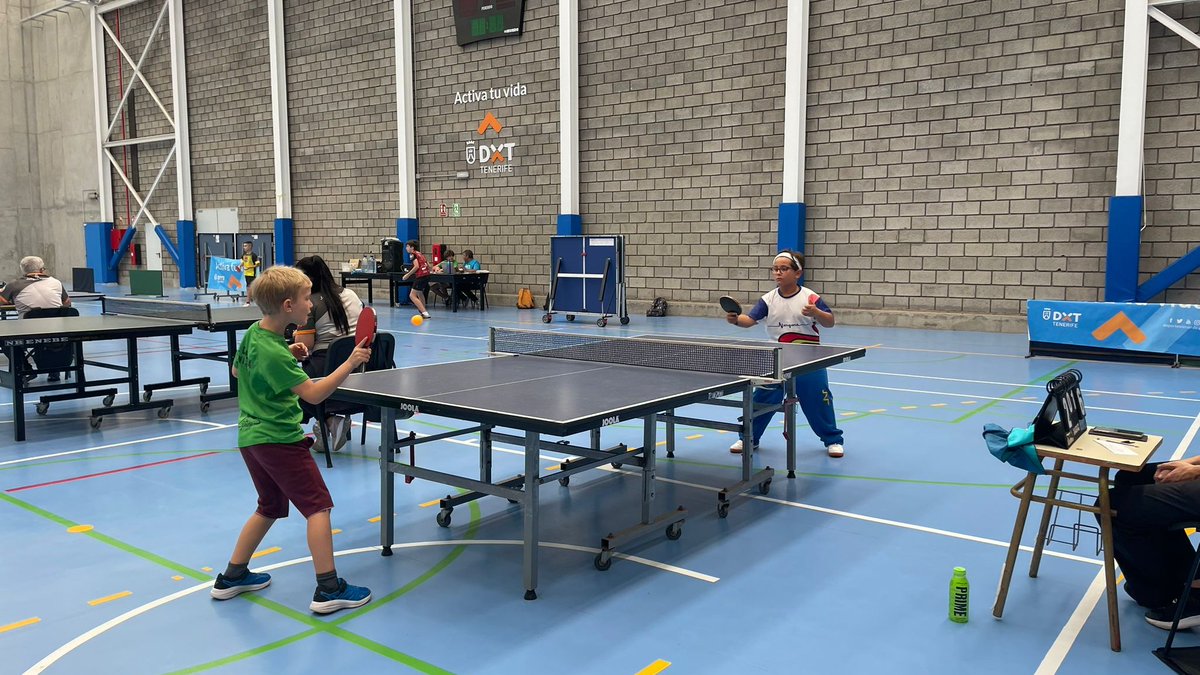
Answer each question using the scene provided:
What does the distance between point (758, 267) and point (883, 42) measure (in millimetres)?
4299

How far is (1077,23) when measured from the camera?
12969 mm

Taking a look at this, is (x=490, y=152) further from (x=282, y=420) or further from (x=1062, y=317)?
(x=282, y=420)

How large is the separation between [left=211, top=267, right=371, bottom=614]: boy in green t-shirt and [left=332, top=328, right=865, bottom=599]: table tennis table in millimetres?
502

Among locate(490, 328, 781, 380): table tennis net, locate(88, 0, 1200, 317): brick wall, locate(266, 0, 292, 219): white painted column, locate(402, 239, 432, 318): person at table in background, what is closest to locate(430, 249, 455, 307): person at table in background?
locate(402, 239, 432, 318): person at table in background

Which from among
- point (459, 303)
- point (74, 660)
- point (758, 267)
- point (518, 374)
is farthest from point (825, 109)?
point (74, 660)

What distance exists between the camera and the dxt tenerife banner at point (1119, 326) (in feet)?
35.3

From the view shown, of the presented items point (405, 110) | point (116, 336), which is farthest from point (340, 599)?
point (405, 110)

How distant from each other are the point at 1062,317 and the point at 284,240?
1871cm

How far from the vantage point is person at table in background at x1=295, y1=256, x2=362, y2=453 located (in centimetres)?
648

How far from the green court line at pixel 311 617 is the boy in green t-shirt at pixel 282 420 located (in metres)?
0.08

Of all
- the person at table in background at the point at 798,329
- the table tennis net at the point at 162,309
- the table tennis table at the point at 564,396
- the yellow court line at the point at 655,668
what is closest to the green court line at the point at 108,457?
the table tennis net at the point at 162,309

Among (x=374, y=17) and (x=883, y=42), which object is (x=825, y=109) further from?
(x=374, y=17)

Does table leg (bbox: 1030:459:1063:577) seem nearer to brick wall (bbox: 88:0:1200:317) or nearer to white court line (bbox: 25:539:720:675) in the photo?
white court line (bbox: 25:539:720:675)

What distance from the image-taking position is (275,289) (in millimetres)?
3740
